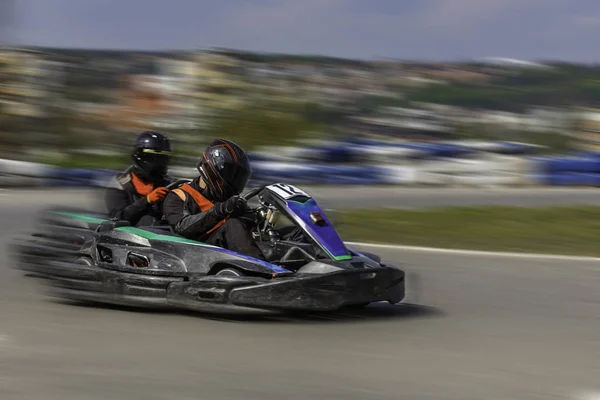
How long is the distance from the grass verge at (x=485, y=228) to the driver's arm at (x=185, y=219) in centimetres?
431

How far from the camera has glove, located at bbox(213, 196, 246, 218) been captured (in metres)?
6.72

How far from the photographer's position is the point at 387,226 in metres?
13.9

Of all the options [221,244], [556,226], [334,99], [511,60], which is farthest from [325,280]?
[511,60]

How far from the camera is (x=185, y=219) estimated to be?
7.01 m

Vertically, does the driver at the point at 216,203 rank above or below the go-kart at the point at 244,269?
above

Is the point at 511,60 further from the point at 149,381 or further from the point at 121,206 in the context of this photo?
the point at 149,381

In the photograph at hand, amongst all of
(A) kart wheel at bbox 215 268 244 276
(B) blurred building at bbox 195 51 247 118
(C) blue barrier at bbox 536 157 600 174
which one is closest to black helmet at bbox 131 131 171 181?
(A) kart wheel at bbox 215 268 244 276

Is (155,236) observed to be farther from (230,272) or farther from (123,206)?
(123,206)

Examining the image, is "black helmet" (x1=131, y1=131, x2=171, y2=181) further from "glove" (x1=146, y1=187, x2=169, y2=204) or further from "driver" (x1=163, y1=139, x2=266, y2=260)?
"driver" (x1=163, y1=139, x2=266, y2=260)

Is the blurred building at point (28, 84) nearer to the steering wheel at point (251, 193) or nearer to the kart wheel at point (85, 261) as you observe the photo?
the kart wheel at point (85, 261)

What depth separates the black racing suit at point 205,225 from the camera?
670 cm

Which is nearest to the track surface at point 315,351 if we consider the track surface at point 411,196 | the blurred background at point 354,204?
the blurred background at point 354,204

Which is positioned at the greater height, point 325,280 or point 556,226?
point 325,280

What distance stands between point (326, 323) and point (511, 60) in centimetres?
4215
